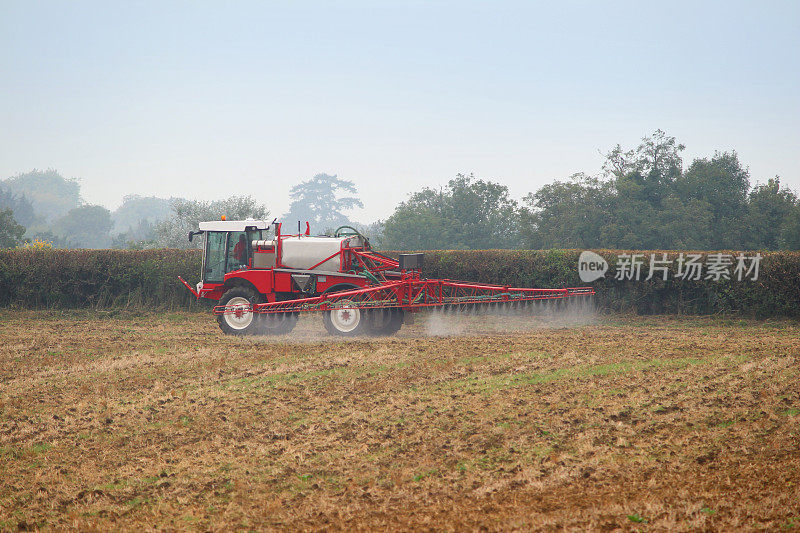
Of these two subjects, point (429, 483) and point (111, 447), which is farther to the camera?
point (111, 447)

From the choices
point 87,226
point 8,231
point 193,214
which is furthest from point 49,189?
point 193,214

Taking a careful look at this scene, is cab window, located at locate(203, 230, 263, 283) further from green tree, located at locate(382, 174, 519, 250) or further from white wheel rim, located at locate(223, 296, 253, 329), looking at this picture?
green tree, located at locate(382, 174, 519, 250)

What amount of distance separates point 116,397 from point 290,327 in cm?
532

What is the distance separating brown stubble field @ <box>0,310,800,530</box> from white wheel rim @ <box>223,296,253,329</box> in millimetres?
1823

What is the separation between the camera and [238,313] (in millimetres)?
13727

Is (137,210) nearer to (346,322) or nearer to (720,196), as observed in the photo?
(720,196)

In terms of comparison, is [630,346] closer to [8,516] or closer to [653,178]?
[8,516]

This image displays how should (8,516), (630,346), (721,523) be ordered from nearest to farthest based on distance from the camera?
(721,523) < (8,516) < (630,346)

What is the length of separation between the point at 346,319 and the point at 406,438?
6687 millimetres

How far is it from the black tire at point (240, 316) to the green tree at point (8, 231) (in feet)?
159

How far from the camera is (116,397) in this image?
8.75 meters

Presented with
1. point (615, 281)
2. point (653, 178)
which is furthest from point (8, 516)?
point (653, 178)

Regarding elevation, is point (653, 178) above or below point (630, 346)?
above

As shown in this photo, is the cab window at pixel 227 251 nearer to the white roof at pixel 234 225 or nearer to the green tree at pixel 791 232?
the white roof at pixel 234 225
